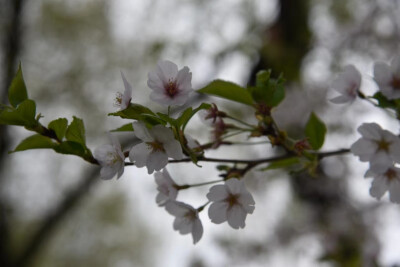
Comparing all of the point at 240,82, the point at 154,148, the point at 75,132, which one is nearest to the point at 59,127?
the point at 75,132

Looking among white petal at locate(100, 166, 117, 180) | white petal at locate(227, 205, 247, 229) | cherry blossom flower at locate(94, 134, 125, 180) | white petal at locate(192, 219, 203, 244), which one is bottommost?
white petal at locate(192, 219, 203, 244)

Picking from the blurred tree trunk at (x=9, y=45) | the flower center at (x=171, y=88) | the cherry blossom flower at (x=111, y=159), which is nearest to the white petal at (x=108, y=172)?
the cherry blossom flower at (x=111, y=159)

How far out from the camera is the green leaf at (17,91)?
45 centimetres

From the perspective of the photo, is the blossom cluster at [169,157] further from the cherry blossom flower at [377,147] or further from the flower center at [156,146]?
the cherry blossom flower at [377,147]

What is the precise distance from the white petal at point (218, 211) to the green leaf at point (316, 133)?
0.15m

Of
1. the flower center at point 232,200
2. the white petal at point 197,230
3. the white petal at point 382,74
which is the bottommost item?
the white petal at point 197,230

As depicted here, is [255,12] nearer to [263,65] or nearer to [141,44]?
[263,65]

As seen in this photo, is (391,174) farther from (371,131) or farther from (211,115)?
(211,115)

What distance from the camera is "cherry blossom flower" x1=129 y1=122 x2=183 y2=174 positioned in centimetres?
40

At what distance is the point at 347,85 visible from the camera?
1.73 ft

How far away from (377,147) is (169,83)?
23 centimetres

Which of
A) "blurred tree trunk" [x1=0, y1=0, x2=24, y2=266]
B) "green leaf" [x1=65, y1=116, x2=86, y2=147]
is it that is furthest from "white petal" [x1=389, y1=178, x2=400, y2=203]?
"blurred tree trunk" [x1=0, y1=0, x2=24, y2=266]

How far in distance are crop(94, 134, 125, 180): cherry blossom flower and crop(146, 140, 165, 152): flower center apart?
0.04 m

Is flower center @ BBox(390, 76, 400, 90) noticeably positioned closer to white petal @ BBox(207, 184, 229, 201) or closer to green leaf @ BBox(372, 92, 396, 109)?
green leaf @ BBox(372, 92, 396, 109)
